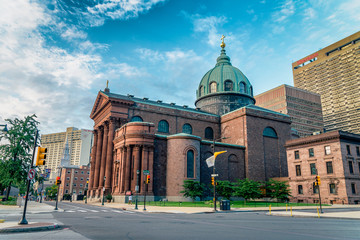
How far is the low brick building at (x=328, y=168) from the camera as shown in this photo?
43.7 metres

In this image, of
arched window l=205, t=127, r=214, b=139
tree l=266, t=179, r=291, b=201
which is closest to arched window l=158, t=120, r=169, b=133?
A: arched window l=205, t=127, r=214, b=139

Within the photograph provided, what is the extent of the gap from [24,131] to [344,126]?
14368 cm

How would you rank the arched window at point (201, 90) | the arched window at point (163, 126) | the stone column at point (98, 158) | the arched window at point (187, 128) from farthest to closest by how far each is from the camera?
the arched window at point (201, 90)
the arched window at point (187, 128)
the stone column at point (98, 158)
the arched window at point (163, 126)

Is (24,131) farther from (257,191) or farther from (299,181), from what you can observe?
(299,181)

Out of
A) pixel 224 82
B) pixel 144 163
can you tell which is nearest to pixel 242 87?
pixel 224 82

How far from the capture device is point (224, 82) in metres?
65.7

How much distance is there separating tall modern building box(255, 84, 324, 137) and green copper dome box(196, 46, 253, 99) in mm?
57184

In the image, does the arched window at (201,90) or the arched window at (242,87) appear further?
the arched window at (201,90)

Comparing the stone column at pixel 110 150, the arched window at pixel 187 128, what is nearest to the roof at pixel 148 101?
the arched window at pixel 187 128

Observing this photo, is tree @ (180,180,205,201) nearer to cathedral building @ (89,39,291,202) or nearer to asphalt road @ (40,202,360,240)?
cathedral building @ (89,39,291,202)

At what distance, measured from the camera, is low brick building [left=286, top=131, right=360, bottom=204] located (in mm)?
43656

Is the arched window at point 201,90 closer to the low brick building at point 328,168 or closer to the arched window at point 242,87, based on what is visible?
the arched window at point 242,87

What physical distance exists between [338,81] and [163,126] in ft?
403

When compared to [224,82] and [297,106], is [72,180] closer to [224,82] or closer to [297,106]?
[224,82]
